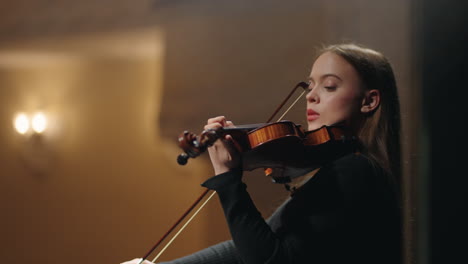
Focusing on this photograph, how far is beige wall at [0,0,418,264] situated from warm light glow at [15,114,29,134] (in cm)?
4

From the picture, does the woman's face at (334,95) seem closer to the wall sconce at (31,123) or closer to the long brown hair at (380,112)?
the long brown hair at (380,112)

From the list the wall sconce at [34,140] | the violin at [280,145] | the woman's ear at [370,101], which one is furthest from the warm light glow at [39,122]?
the woman's ear at [370,101]

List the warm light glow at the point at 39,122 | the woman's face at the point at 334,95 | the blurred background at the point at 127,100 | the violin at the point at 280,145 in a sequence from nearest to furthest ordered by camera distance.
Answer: the violin at the point at 280,145, the woman's face at the point at 334,95, the blurred background at the point at 127,100, the warm light glow at the point at 39,122

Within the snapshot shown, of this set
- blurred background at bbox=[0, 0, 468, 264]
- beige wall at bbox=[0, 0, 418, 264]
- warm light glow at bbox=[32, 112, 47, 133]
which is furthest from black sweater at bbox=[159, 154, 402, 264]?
warm light glow at bbox=[32, 112, 47, 133]

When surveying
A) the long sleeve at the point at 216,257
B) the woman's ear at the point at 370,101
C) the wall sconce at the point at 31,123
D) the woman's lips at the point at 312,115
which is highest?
the woman's ear at the point at 370,101

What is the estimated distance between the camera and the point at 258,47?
2.26 meters

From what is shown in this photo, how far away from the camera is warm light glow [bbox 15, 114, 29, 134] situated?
2469 millimetres

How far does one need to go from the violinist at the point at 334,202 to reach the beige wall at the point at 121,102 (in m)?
1.02

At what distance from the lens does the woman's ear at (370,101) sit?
120 centimetres

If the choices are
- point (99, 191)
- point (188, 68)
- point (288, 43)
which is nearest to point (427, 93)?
point (288, 43)

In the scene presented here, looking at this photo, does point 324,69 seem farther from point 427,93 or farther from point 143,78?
point 143,78

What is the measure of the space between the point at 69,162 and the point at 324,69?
1.65 meters

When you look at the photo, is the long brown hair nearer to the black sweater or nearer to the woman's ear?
the woman's ear

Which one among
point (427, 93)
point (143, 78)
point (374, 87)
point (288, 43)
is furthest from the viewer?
point (143, 78)
